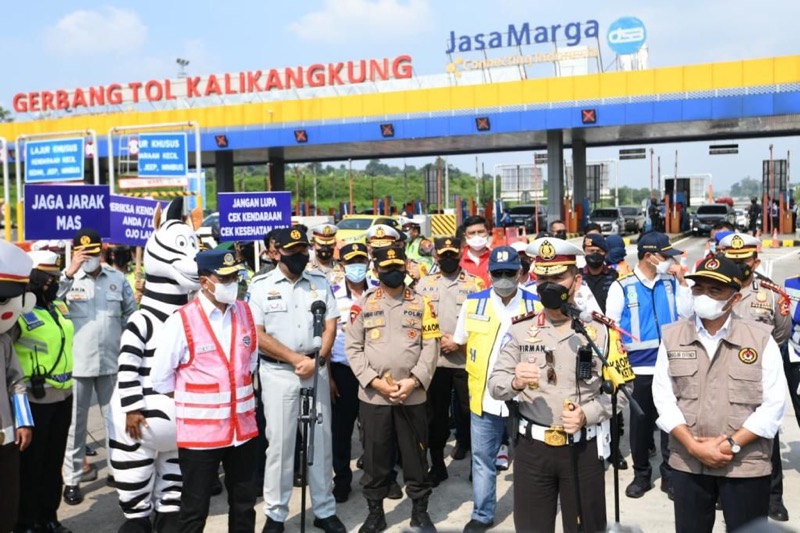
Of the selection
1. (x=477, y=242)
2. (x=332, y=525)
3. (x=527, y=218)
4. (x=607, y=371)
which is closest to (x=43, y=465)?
(x=332, y=525)

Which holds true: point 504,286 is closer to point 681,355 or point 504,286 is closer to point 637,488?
point 681,355

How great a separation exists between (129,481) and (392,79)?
27981mm

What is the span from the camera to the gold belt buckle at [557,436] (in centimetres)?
402

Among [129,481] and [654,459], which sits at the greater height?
[129,481]

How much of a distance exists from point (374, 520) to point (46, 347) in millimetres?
2522

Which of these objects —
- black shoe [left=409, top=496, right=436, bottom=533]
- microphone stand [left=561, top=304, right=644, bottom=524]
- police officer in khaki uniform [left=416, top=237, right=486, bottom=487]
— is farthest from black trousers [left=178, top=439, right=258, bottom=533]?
police officer in khaki uniform [left=416, top=237, right=486, bottom=487]

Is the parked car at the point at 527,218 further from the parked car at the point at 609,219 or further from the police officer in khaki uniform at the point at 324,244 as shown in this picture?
the police officer in khaki uniform at the point at 324,244

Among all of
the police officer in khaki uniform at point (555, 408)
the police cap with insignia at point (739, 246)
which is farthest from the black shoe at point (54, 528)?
the police cap with insignia at point (739, 246)

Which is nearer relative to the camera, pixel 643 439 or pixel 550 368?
pixel 550 368

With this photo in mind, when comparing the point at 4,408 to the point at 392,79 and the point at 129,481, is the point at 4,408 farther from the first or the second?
the point at 392,79

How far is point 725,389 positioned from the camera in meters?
3.82

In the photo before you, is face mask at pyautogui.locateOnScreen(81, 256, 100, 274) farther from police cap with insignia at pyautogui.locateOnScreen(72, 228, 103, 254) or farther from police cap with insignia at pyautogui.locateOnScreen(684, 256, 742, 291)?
police cap with insignia at pyautogui.locateOnScreen(684, 256, 742, 291)

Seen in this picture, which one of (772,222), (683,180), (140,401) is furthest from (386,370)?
(683,180)

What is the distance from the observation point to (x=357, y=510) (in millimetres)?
5980
